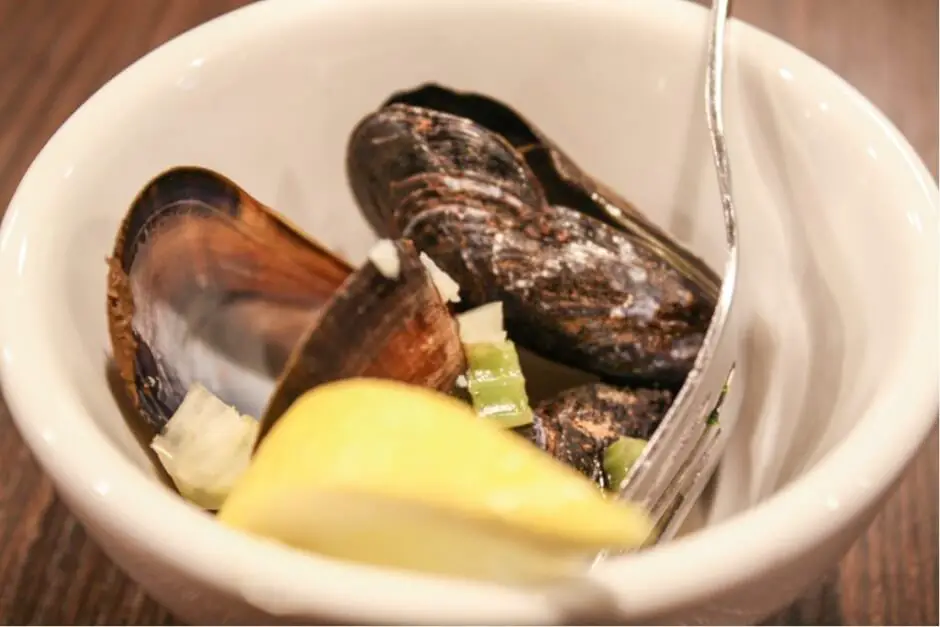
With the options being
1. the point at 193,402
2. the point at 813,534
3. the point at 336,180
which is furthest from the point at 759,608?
the point at 336,180

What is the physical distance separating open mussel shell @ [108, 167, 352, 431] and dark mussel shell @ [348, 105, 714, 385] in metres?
0.07

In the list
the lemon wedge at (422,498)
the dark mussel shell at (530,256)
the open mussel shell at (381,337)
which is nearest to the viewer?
the lemon wedge at (422,498)

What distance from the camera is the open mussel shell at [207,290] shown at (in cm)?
44

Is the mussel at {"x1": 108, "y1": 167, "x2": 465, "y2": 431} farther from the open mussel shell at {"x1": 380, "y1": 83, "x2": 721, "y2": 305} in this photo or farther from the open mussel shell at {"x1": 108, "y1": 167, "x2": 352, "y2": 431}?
the open mussel shell at {"x1": 380, "y1": 83, "x2": 721, "y2": 305}

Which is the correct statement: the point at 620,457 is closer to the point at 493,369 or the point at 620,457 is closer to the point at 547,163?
the point at 493,369

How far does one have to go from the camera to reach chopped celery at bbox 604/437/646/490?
48cm

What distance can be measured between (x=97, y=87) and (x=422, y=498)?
27.1 inches

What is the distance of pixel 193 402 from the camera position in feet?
1.50

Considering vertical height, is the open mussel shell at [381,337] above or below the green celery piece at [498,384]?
above

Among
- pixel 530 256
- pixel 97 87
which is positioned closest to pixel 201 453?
pixel 530 256

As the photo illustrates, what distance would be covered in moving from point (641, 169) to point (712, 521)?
0.22 metres

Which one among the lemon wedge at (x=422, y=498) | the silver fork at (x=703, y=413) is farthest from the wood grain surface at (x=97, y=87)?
the lemon wedge at (x=422, y=498)

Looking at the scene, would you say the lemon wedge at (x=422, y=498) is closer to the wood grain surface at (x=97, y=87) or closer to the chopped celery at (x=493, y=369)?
the chopped celery at (x=493, y=369)

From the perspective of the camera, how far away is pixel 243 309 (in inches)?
20.2
